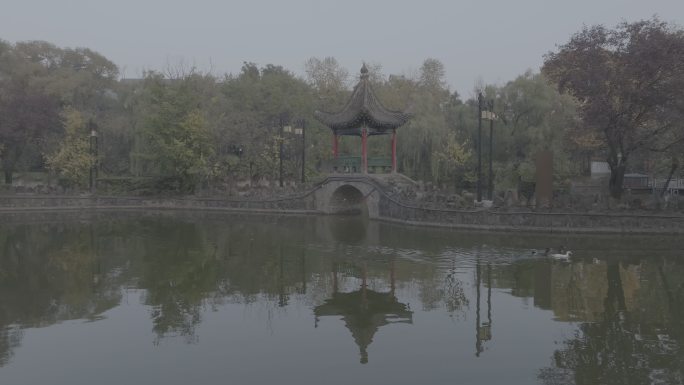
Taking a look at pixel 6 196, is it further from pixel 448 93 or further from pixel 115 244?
pixel 448 93

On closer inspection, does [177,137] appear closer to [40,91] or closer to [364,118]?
[364,118]

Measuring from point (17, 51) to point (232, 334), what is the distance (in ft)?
168

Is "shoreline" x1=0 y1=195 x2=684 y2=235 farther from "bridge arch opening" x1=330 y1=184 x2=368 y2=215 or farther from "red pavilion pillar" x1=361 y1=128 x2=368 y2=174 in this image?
"red pavilion pillar" x1=361 y1=128 x2=368 y2=174

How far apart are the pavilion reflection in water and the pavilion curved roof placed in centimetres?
1801

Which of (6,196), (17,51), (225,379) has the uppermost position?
(17,51)

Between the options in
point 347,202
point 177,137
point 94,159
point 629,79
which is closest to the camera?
point 629,79

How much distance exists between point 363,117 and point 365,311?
20.1 meters

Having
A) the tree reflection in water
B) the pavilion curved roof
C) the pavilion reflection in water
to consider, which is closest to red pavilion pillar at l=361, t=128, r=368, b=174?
the pavilion curved roof

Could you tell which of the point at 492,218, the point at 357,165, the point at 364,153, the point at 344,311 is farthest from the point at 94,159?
the point at 344,311

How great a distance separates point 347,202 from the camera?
34.6m

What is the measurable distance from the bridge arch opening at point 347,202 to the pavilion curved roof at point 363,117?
3.46 meters

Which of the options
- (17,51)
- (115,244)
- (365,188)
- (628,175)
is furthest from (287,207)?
(17,51)

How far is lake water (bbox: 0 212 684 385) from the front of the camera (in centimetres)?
923

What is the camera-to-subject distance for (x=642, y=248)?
20.3 meters
